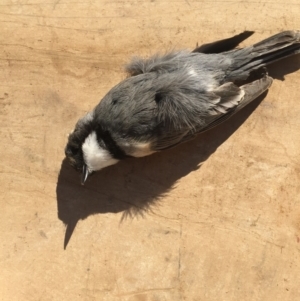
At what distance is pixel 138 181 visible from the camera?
6.63ft

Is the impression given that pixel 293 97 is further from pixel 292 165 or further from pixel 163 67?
pixel 163 67

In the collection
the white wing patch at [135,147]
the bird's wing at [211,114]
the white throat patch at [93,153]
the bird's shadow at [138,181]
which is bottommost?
the bird's shadow at [138,181]

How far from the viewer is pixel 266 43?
76.4 inches

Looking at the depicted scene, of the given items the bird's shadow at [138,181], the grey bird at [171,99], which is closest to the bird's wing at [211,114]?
Result: the grey bird at [171,99]

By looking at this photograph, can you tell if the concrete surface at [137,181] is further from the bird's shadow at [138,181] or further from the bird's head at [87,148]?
the bird's head at [87,148]

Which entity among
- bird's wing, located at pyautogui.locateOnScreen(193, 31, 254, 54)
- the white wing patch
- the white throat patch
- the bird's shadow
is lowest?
the bird's shadow

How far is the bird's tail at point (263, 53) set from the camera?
1.93 m

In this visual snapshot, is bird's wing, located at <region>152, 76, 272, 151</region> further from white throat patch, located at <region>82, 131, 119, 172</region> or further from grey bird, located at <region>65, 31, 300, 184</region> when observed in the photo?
white throat patch, located at <region>82, 131, 119, 172</region>

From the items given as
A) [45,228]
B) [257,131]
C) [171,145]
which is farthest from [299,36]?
[45,228]

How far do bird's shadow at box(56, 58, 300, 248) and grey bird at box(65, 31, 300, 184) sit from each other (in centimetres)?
10

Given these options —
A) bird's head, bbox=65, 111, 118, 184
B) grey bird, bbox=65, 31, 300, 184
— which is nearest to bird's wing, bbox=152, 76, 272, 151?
grey bird, bbox=65, 31, 300, 184

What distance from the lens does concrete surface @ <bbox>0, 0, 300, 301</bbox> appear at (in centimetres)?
197

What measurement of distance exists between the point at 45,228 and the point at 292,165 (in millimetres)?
1049

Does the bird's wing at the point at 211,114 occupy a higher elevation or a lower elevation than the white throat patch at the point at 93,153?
higher
